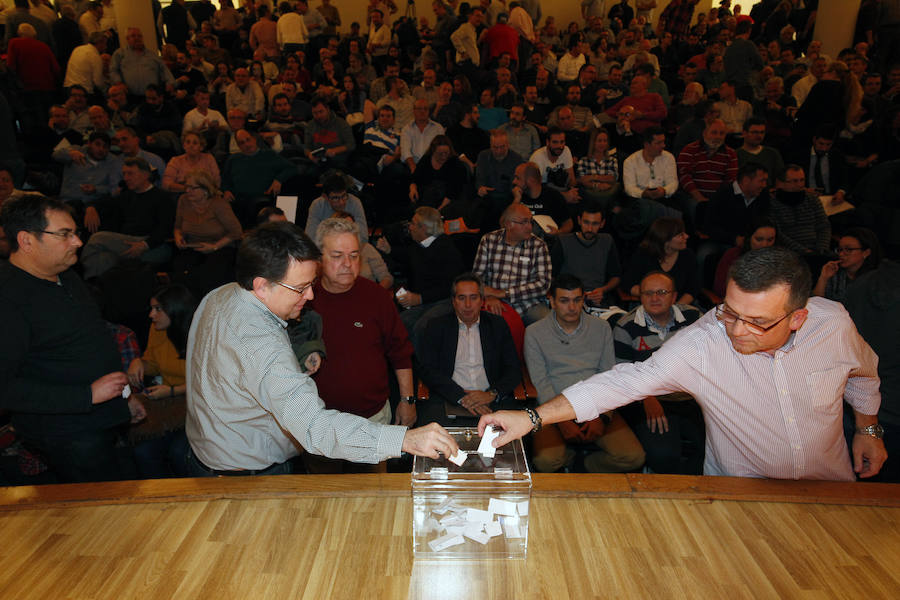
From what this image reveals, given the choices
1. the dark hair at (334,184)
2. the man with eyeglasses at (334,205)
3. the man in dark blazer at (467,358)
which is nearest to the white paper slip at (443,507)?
the man in dark blazer at (467,358)

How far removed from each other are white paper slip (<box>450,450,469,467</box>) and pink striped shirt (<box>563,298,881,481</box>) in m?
0.49

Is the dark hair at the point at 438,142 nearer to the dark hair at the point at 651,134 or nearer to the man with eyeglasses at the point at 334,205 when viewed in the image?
the man with eyeglasses at the point at 334,205

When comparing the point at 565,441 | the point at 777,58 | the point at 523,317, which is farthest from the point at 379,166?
the point at 777,58

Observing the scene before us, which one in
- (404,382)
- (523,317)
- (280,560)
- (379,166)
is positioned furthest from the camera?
(379,166)

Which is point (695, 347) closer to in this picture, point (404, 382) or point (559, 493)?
point (559, 493)

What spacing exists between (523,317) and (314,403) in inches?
116

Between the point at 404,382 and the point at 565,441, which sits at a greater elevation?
the point at 404,382

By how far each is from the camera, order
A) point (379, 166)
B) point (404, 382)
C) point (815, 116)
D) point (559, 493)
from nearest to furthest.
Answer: point (559, 493)
point (404, 382)
point (379, 166)
point (815, 116)

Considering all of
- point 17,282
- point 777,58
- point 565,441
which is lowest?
point 565,441

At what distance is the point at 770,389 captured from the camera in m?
2.09

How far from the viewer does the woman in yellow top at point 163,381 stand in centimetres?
335

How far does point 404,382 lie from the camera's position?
10.6 feet

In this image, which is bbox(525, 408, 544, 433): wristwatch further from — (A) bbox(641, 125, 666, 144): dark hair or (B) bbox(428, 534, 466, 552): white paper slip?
(A) bbox(641, 125, 666, 144): dark hair

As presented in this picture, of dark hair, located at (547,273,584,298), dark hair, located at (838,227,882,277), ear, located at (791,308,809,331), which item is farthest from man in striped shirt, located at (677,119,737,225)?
ear, located at (791,308,809,331)
